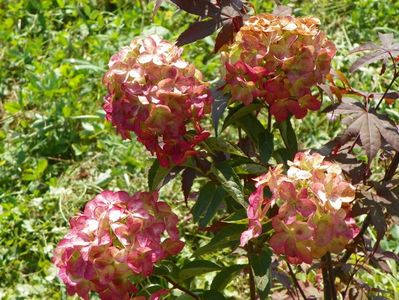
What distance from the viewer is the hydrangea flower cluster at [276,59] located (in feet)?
4.32

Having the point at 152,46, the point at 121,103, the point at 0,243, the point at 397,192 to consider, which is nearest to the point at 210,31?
the point at 152,46

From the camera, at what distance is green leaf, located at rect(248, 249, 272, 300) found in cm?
138

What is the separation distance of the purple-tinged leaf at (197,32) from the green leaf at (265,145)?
0.24 metres

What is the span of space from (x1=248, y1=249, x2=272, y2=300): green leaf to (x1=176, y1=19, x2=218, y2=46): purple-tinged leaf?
439 mm

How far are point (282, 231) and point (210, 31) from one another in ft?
1.36

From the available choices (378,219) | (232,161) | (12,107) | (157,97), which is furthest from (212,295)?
Answer: (12,107)

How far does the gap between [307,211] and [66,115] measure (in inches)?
73.7

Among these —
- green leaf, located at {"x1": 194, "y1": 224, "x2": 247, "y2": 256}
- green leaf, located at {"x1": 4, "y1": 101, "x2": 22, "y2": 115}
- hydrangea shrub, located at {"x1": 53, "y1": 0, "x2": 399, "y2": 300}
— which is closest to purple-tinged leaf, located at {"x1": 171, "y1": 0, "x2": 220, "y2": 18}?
hydrangea shrub, located at {"x1": 53, "y1": 0, "x2": 399, "y2": 300}

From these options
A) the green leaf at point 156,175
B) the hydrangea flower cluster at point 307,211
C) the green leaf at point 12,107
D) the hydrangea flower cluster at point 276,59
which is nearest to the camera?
the hydrangea flower cluster at point 307,211

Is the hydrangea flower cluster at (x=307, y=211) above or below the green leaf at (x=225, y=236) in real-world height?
above

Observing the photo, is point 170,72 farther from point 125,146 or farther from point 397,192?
point 125,146

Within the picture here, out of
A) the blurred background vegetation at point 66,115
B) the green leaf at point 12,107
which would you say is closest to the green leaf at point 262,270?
the blurred background vegetation at point 66,115

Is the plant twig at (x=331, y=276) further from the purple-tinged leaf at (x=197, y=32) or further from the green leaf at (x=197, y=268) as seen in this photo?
the purple-tinged leaf at (x=197, y=32)

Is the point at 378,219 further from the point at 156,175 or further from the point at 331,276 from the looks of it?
the point at 156,175
